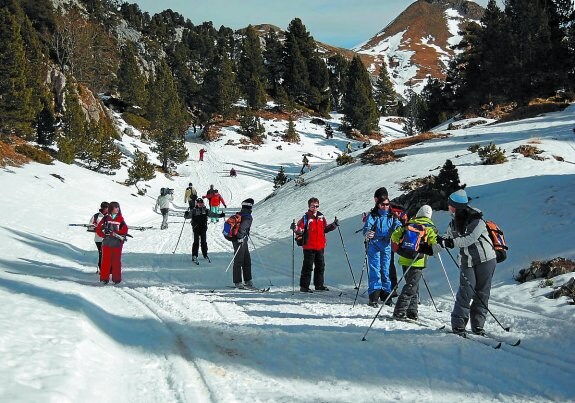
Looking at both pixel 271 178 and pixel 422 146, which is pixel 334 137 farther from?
pixel 422 146

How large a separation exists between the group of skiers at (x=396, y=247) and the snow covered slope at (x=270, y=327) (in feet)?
1.43

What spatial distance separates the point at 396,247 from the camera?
Answer: 21.9 feet

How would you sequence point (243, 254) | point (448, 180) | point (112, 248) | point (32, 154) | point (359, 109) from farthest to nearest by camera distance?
point (359, 109) < point (32, 154) < point (448, 180) < point (112, 248) < point (243, 254)

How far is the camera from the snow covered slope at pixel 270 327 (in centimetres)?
438

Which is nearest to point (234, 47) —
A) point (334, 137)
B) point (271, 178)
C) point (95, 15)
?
point (95, 15)

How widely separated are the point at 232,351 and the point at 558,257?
6384mm

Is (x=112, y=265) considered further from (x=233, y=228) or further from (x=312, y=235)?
(x=312, y=235)

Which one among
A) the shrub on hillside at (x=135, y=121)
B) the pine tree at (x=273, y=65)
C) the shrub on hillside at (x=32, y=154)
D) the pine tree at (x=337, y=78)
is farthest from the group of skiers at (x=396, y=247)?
the pine tree at (x=337, y=78)

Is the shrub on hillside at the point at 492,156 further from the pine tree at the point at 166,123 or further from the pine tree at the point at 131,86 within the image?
the pine tree at the point at 131,86

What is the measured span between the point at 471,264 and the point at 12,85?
34.7 metres

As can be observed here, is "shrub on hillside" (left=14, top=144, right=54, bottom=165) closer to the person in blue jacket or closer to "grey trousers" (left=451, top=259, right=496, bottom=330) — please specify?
the person in blue jacket

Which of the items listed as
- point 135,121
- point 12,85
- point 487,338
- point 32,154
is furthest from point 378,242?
point 135,121

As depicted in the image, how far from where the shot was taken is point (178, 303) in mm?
7703

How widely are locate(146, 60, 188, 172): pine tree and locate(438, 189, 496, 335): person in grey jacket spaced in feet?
139
